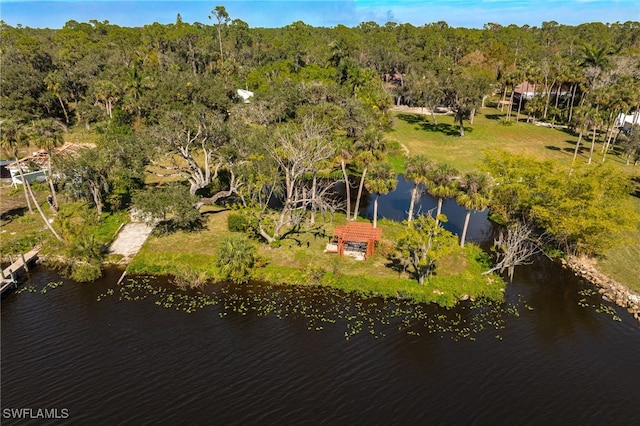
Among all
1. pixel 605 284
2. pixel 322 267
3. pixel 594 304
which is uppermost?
pixel 322 267

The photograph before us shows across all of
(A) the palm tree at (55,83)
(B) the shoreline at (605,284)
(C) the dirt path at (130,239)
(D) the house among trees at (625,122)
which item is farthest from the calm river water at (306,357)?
(D) the house among trees at (625,122)

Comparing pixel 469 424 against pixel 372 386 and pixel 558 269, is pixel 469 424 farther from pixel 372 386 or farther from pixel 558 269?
pixel 558 269

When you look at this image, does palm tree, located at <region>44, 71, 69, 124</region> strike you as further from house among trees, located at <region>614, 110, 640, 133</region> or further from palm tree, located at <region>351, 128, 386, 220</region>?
house among trees, located at <region>614, 110, 640, 133</region>

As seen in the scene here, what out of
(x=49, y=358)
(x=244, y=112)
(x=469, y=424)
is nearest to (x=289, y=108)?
(x=244, y=112)

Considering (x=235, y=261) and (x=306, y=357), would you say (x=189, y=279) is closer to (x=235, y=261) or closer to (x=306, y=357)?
(x=235, y=261)

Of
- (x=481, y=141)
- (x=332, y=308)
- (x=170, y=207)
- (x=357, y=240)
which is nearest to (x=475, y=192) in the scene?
(x=357, y=240)

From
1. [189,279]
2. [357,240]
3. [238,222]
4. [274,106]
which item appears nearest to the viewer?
[189,279]

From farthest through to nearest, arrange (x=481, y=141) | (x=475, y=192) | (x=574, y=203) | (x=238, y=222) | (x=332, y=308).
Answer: (x=481, y=141) → (x=238, y=222) → (x=475, y=192) → (x=574, y=203) → (x=332, y=308)

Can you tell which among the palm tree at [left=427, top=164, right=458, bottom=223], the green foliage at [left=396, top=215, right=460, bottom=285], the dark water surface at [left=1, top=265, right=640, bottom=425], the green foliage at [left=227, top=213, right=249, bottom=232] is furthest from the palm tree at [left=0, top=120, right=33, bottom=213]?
the palm tree at [left=427, top=164, right=458, bottom=223]
